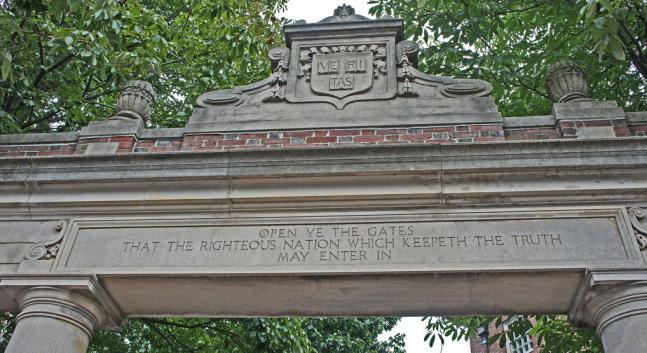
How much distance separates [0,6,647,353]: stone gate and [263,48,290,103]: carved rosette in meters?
0.37

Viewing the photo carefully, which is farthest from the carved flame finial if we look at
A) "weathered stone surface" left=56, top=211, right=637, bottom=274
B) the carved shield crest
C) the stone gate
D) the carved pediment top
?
"weathered stone surface" left=56, top=211, right=637, bottom=274

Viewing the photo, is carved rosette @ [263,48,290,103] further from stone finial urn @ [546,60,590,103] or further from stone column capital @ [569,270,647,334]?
stone column capital @ [569,270,647,334]

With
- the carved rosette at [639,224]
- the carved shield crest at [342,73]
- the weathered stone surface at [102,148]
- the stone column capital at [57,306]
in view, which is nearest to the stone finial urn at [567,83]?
the carved rosette at [639,224]

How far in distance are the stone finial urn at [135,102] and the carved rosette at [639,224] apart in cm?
447

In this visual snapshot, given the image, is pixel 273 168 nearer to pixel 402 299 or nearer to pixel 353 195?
pixel 353 195

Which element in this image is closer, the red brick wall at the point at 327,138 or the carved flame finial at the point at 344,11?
the red brick wall at the point at 327,138

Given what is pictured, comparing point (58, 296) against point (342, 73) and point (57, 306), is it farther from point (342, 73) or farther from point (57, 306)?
point (342, 73)

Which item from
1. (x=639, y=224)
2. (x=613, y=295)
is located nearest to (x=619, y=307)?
(x=613, y=295)

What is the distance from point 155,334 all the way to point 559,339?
5544mm

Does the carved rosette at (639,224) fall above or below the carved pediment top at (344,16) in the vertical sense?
below

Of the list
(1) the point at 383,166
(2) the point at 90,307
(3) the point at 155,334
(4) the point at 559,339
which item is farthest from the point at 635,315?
(3) the point at 155,334

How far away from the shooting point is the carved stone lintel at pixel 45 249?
4.84 meters

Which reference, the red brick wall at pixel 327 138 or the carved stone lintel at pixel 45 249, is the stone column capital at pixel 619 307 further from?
the carved stone lintel at pixel 45 249

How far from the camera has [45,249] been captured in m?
4.89
